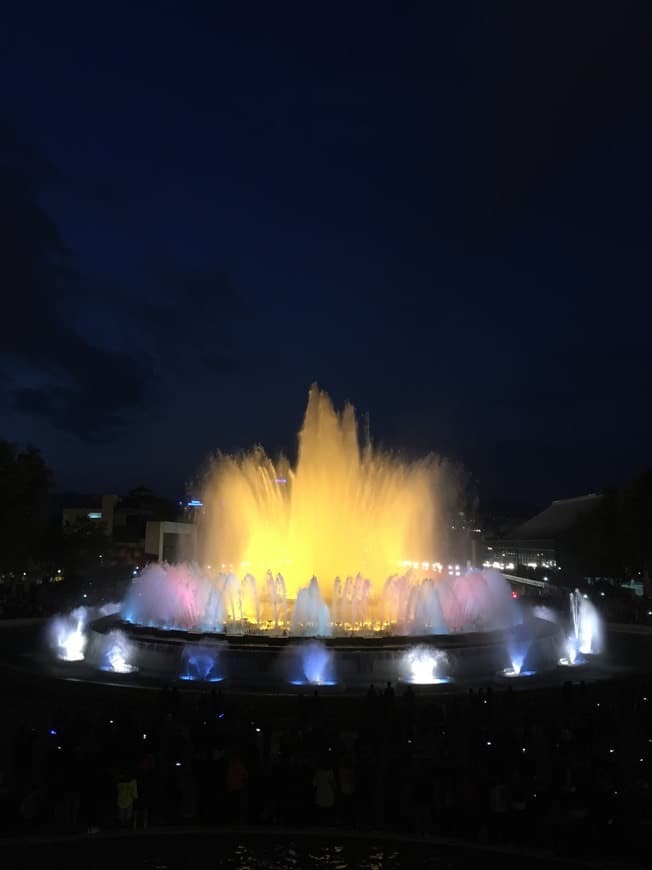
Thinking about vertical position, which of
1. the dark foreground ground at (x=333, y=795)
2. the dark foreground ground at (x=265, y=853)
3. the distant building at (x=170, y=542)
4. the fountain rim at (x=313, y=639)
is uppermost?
the distant building at (x=170, y=542)

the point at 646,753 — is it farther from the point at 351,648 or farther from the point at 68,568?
the point at 68,568

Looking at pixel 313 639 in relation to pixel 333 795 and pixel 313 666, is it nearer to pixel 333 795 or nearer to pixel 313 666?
pixel 313 666

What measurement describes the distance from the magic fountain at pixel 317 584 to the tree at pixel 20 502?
1750 cm

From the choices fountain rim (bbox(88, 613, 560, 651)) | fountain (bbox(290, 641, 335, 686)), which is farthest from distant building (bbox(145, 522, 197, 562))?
fountain (bbox(290, 641, 335, 686))

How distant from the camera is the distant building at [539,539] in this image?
3954 inches

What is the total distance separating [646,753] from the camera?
12.3m

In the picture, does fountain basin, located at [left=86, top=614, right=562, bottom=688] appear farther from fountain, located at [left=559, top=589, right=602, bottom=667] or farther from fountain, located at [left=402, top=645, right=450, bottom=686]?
fountain, located at [left=559, top=589, right=602, bottom=667]

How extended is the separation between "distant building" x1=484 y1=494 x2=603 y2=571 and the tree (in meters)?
61.4

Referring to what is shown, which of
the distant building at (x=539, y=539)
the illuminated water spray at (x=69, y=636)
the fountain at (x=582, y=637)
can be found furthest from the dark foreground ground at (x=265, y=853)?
the distant building at (x=539, y=539)

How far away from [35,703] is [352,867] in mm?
10541

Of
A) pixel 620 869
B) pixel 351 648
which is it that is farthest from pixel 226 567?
pixel 620 869

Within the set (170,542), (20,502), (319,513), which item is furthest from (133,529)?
(319,513)

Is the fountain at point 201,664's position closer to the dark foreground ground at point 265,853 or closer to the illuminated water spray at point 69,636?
the illuminated water spray at point 69,636

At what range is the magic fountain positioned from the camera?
19.9m
